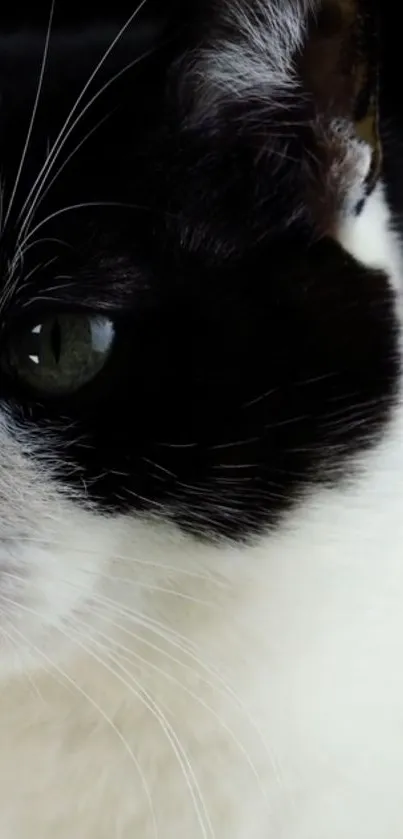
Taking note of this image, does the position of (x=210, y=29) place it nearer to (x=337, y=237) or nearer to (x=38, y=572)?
(x=337, y=237)

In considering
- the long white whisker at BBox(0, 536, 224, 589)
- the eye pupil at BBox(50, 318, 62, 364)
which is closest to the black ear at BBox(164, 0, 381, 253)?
the eye pupil at BBox(50, 318, 62, 364)

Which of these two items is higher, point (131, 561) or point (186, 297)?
point (186, 297)

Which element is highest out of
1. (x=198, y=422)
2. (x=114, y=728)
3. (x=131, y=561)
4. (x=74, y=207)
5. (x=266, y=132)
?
(x=266, y=132)

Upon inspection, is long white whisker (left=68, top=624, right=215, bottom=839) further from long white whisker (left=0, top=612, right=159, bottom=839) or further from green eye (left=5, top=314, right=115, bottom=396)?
green eye (left=5, top=314, right=115, bottom=396)

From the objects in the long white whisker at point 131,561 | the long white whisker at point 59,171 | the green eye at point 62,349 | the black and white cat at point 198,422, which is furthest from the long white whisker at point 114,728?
the long white whisker at point 59,171

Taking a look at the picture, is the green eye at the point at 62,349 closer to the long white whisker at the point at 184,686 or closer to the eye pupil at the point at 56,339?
the eye pupil at the point at 56,339

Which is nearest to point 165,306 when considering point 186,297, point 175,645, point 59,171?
point 186,297

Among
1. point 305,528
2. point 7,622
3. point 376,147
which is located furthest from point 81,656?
point 376,147

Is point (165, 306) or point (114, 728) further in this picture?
point (114, 728)

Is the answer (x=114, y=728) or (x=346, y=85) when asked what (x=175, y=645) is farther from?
(x=346, y=85)
